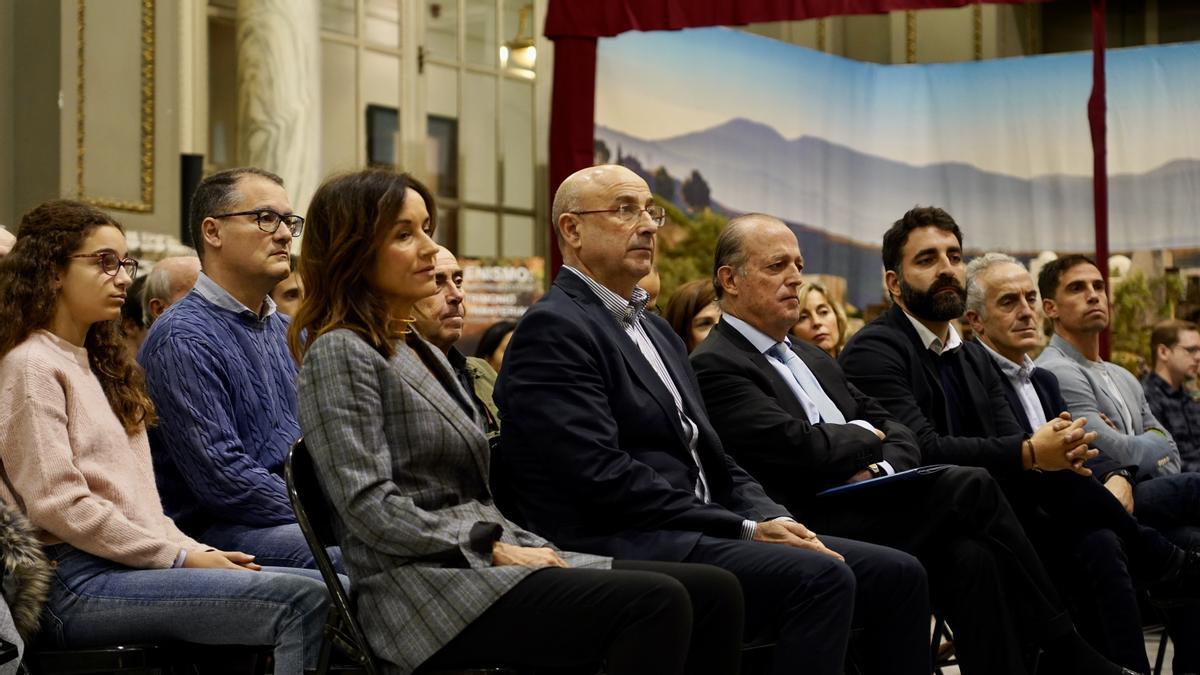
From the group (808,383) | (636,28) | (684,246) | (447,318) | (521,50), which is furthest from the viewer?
(684,246)

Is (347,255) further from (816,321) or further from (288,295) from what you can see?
(816,321)

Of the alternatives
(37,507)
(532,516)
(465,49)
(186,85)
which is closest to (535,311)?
(532,516)

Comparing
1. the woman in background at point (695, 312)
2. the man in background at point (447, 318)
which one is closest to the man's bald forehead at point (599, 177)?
the man in background at point (447, 318)

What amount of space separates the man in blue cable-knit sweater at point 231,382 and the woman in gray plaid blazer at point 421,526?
1.81 feet

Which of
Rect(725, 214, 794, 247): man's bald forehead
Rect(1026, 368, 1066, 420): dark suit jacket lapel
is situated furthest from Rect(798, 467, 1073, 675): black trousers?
Rect(1026, 368, 1066, 420): dark suit jacket lapel

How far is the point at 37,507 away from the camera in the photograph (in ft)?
9.02

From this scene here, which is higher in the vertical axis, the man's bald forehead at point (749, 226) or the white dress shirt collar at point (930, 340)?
the man's bald forehead at point (749, 226)

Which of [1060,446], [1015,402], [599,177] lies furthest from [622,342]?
[1015,402]

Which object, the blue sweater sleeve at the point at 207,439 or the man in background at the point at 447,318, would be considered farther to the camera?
the man in background at the point at 447,318

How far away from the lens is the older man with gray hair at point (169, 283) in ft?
13.7

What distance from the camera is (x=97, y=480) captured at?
2.88m

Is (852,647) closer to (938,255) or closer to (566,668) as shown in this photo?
(566,668)

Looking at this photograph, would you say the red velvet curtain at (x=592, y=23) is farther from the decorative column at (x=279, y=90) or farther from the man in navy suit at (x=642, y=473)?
the man in navy suit at (x=642, y=473)

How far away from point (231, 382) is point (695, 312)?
2359 millimetres
